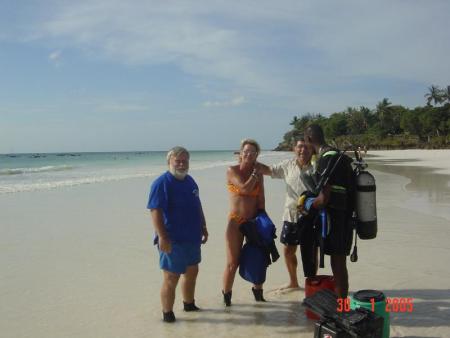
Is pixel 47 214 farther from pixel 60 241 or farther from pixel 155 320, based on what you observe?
pixel 155 320

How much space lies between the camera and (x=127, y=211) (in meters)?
10.7

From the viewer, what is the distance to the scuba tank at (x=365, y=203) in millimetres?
3773

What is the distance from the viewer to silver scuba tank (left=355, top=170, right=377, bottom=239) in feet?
12.4

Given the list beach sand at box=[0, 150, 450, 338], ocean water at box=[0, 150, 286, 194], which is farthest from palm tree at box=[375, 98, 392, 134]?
beach sand at box=[0, 150, 450, 338]

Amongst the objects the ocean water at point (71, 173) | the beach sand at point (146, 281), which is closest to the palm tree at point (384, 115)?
the ocean water at point (71, 173)

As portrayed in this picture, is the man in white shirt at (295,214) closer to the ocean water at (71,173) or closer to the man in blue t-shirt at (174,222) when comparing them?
the man in blue t-shirt at (174,222)

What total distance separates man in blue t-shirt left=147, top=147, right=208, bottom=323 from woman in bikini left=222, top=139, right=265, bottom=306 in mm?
432

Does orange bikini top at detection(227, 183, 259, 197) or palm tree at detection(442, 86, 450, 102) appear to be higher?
palm tree at detection(442, 86, 450, 102)

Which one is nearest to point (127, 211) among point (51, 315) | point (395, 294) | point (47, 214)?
point (47, 214)

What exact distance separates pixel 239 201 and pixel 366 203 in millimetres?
1326

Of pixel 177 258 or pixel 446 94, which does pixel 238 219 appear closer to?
pixel 177 258

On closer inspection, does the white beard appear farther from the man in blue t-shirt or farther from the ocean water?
the ocean water

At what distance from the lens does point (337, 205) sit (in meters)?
3.76

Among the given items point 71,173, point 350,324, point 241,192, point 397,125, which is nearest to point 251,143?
point 241,192
